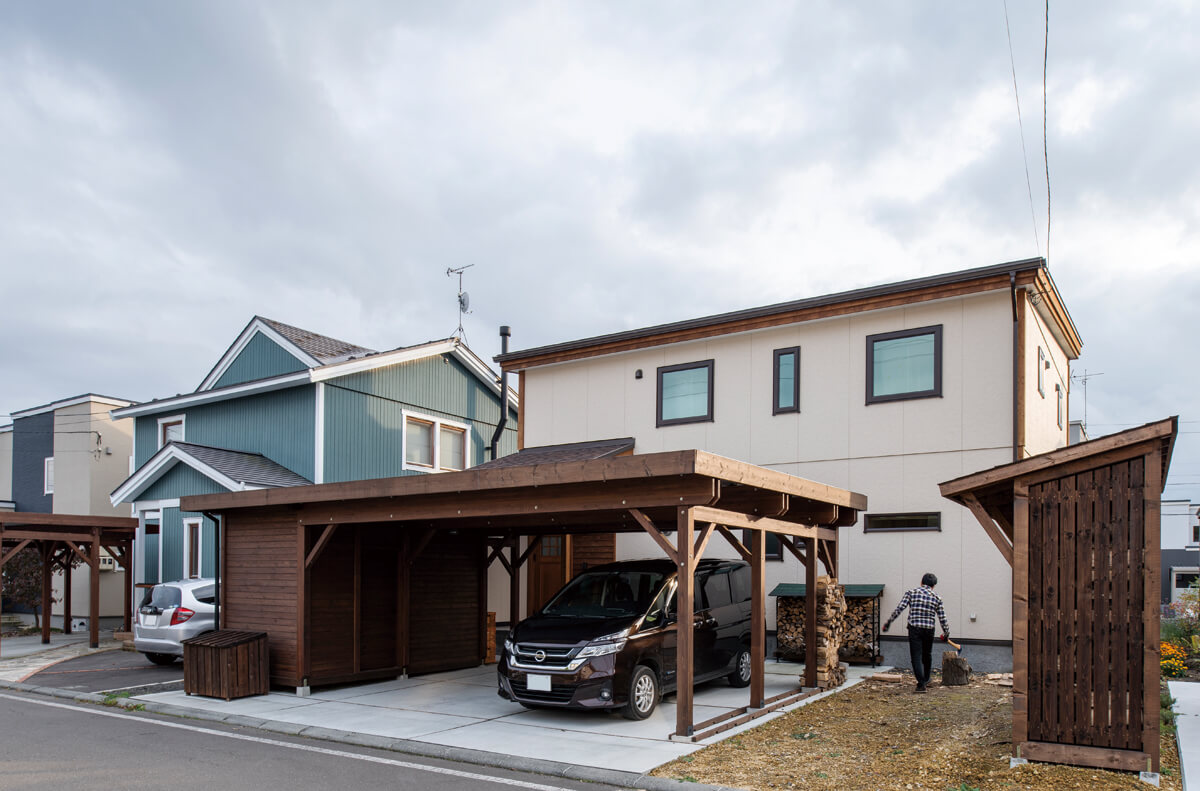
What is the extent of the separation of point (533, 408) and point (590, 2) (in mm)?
9335

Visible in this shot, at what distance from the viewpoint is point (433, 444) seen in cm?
2245

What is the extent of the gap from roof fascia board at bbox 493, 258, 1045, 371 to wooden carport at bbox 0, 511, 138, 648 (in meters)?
8.79

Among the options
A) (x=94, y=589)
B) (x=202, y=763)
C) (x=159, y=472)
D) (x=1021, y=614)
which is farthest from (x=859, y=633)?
(x=159, y=472)

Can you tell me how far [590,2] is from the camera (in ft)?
34.3

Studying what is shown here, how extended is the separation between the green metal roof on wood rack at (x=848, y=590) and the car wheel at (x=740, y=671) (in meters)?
2.28

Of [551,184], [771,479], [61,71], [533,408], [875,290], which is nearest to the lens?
[771,479]

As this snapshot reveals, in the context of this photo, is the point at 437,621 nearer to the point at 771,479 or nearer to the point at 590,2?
the point at 771,479

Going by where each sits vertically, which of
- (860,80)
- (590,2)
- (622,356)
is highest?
(590,2)

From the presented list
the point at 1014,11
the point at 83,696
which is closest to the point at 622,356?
the point at 1014,11

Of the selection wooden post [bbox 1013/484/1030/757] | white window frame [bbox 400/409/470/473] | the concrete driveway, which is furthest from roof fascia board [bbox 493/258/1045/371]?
wooden post [bbox 1013/484/1030/757]

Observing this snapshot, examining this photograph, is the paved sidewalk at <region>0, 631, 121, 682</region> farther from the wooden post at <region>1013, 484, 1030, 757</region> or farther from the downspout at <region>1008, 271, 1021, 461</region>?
the downspout at <region>1008, 271, 1021, 461</region>

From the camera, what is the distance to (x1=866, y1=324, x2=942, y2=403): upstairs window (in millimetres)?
13844

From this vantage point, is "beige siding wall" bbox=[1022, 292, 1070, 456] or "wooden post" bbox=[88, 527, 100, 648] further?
"wooden post" bbox=[88, 527, 100, 648]

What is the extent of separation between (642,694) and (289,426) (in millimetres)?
12592
